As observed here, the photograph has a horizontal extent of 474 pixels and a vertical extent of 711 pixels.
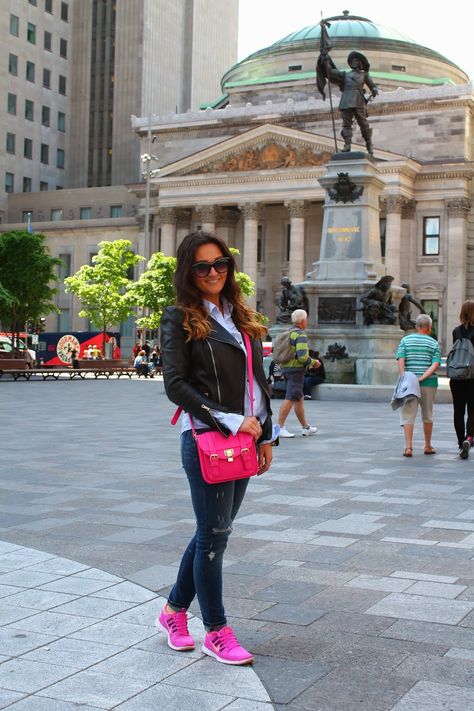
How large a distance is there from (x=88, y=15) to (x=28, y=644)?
9993cm

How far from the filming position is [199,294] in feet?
15.8

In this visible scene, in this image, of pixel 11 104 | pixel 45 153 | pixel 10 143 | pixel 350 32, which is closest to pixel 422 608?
pixel 350 32

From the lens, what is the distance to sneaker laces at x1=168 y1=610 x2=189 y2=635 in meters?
4.80

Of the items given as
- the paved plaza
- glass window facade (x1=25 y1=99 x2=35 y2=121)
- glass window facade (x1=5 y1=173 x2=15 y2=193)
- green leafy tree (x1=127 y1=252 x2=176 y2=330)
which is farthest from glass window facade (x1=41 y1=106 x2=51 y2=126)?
the paved plaza

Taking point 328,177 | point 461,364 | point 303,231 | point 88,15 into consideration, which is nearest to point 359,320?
point 328,177

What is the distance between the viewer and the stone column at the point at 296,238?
68.4m

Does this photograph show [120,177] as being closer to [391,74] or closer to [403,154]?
[391,74]

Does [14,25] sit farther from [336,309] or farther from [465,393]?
[465,393]

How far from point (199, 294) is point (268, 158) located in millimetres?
65817

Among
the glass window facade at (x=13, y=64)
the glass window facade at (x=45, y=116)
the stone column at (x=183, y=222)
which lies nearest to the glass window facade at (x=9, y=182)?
the glass window facade at (x=45, y=116)

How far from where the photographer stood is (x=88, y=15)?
9769 centimetres

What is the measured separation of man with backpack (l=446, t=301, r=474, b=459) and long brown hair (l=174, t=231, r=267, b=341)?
8.40m

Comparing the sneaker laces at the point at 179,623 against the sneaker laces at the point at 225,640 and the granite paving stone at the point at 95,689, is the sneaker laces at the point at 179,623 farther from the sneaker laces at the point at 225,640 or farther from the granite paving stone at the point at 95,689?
the granite paving stone at the point at 95,689

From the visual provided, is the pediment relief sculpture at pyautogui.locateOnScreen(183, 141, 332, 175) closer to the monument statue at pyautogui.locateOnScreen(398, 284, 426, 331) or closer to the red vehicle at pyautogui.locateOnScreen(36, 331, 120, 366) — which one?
the red vehicle at pyautogui.locateOnScreen(36, 331, 120, 366)
